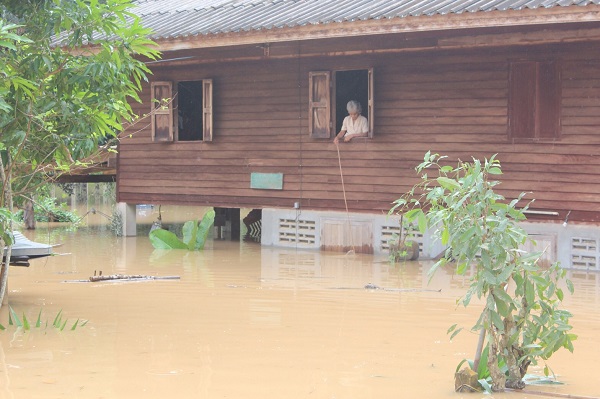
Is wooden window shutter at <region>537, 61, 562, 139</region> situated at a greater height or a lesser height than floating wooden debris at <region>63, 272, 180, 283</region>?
greater

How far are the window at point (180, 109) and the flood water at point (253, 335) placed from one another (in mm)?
4049

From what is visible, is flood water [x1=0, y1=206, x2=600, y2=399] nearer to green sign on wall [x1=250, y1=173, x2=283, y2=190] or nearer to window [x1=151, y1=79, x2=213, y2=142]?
green sign on wall [x1=250, y1=173, x2=283, y2=190]

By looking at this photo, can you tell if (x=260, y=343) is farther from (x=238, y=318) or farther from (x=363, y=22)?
(x=363, y=22)

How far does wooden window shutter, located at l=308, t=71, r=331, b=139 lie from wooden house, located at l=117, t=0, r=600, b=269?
22mm

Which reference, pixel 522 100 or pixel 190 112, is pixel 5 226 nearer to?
pixel 522 100

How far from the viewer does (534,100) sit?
519 inches

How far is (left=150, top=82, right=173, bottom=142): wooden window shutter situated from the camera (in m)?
17.2

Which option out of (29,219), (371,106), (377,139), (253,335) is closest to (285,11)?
(371,106)

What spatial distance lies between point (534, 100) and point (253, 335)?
22.1 feet

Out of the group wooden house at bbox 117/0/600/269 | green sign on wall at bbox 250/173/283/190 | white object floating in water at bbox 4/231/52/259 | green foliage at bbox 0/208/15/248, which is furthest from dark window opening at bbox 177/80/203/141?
green foliage at bbox 0/208/15/248

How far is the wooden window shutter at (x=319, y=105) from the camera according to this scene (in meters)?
15.3

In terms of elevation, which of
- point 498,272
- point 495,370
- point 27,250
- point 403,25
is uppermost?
point 403,25

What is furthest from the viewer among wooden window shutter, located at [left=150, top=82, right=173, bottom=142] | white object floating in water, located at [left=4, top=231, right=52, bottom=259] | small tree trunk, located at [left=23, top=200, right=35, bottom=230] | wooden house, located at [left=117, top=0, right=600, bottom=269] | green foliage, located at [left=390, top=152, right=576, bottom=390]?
small tree trunk, located at [left=23, top=200, right=35, bottom=230]

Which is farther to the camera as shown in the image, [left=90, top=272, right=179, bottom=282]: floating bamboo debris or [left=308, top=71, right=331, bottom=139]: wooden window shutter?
[left=308, top=71, right=331, bottom=139]: wooden window shutter
